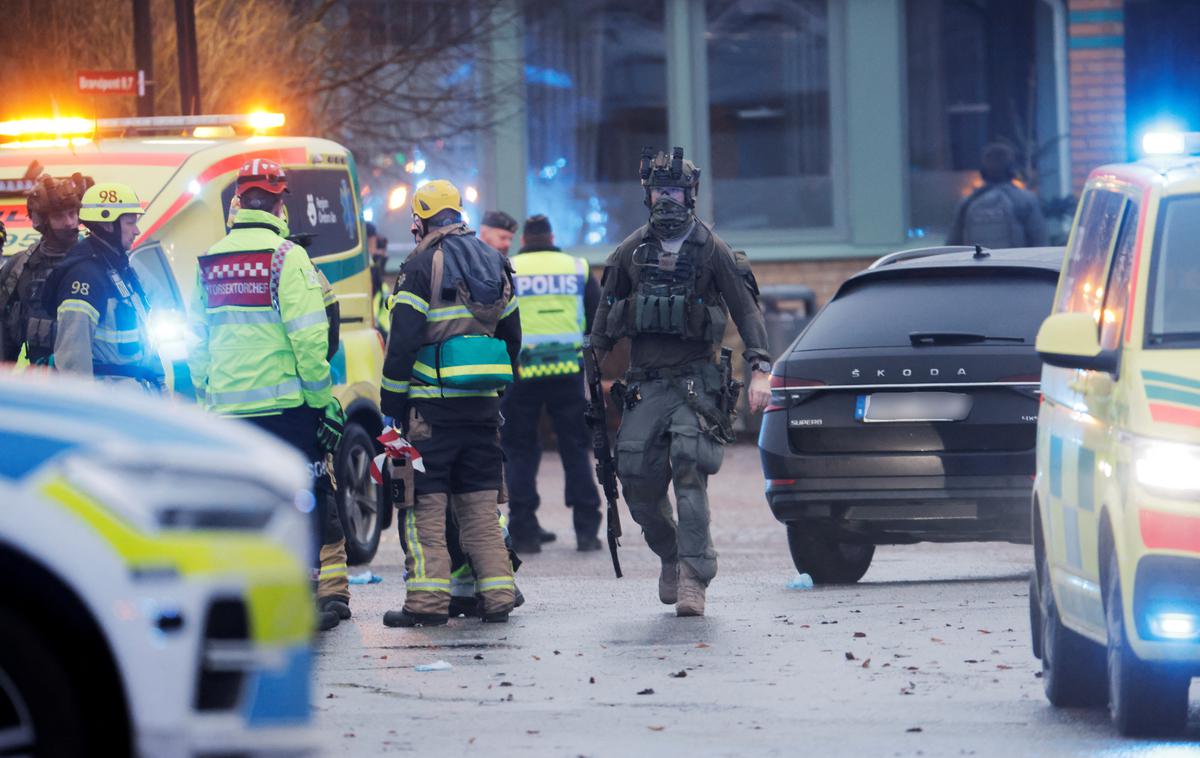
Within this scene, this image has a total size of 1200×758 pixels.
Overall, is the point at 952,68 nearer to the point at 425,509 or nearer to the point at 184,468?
the point at 425,509

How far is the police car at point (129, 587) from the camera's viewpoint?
14.6ft

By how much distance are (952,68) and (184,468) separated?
19.8m

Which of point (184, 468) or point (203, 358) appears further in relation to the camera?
point (203, 358)

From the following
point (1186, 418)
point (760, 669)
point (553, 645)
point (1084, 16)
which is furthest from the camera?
point (1084, 16)

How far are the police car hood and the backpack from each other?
11.8 m

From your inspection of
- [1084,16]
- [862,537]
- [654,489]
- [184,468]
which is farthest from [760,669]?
[1084,16]

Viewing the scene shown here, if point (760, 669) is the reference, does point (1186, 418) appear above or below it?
above

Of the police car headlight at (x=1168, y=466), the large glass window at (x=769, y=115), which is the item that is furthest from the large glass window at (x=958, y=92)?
the police car headlight at (x=1168, y=466)

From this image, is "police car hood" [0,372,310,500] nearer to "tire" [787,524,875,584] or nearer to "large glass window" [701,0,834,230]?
"tire" [787,524,875,584]

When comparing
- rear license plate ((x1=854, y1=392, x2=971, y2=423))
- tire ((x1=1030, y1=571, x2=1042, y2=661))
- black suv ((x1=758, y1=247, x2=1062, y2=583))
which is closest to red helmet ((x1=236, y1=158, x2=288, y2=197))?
black suv ((x1=758, y1=247, x2=1062, y2=583))

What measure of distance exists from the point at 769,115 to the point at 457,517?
14.4m

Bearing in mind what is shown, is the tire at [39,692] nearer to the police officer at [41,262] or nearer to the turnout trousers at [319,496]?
the turnout trousers at [319,496]

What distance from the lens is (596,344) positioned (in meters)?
10.4

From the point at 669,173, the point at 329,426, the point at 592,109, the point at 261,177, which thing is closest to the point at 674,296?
the point at 669,173
